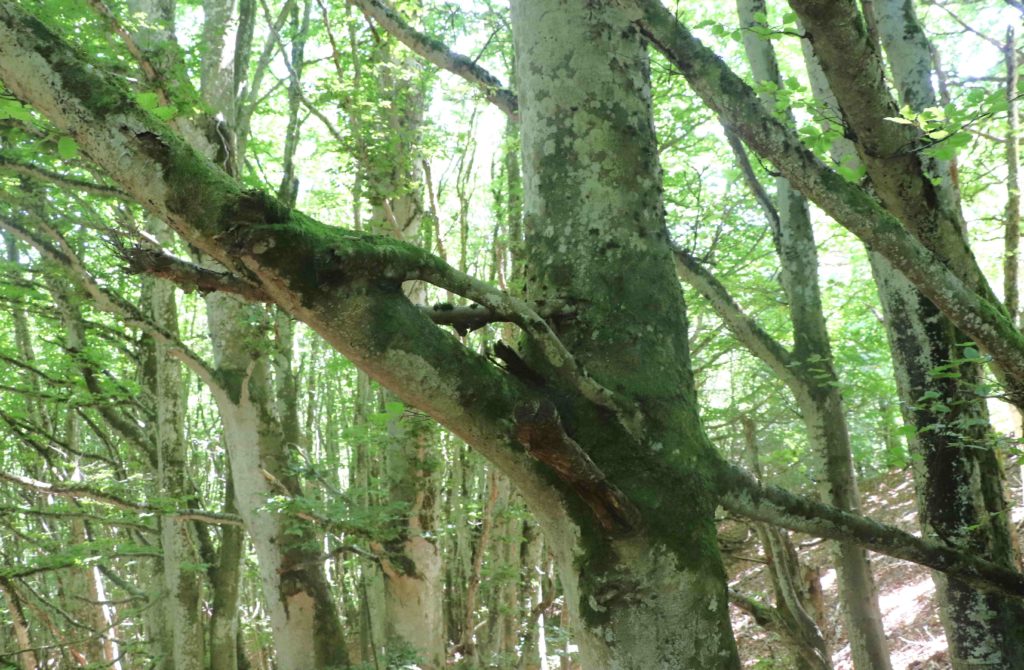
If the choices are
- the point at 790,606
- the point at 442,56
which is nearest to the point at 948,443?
the point at 790,606

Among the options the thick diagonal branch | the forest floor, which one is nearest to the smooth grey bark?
the forest floor

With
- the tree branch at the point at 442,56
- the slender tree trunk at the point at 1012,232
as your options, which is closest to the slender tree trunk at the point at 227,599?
the tree branch at the point at 442,56

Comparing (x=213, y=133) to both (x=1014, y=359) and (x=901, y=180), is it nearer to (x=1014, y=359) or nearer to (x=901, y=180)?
(x=901, y=180)

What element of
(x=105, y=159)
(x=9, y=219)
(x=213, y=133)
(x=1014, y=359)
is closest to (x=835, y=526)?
(x=1014, y=359)

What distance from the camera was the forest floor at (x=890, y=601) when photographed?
8766 mm

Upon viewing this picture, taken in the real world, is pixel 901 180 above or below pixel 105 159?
above

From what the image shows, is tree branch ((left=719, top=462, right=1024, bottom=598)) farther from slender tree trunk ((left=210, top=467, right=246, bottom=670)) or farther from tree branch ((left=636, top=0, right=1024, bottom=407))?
slender tree trunk ((left=210, top=467, right=246, bottom=670))

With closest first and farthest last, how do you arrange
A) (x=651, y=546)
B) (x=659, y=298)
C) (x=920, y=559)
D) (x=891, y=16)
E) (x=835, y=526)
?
1. (x=651, y=546)
2. (x=659, y=298)
3. (x=835, y=526)
4. (x=920, y=559)
5. (x=891, y=16)

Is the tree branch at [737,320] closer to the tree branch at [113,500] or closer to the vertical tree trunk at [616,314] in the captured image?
the vertical tree trunk at [616,314]

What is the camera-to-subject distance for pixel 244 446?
6.29 m

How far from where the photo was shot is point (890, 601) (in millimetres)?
11391

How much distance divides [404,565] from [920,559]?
4719 millimetres

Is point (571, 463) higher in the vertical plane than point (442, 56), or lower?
lower

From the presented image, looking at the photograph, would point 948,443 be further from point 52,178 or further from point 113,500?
point 113,500
